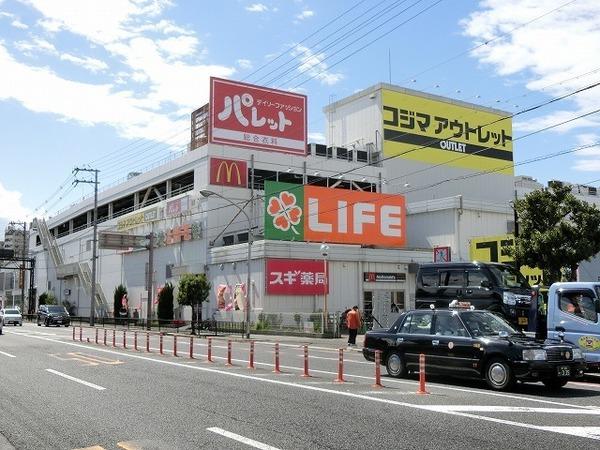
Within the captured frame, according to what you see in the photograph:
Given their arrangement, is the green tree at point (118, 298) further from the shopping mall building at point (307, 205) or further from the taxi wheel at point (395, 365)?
the taxi wheel at point (395, 365)

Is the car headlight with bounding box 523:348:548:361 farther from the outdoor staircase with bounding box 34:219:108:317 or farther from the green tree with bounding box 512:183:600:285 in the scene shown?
the outdoor staircase with bounding box 34:219:108:317

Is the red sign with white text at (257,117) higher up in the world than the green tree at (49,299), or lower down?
higher up

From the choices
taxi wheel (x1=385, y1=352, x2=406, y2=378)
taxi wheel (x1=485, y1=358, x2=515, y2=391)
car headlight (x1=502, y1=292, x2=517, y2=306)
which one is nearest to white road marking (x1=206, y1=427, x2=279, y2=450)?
taxi wheel (x1=485, y1=358, x2=515, y2=391)

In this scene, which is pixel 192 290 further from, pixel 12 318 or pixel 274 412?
pixel 274 412

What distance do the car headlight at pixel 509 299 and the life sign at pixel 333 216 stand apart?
1001 inches

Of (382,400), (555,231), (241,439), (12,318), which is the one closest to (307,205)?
(555,231)

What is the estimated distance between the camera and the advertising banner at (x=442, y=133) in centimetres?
5838

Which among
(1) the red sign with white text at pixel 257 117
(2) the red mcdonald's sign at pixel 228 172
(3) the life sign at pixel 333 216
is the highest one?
(1) the red sign with white text at pixel 257 117

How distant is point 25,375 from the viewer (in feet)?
48.6

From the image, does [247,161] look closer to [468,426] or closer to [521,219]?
[521,219]

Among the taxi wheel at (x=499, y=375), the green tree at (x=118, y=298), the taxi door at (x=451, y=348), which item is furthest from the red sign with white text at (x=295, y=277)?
the taxi wheel at (x=499, y=375)

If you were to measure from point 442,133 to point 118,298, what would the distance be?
117 ft

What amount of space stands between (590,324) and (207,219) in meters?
35.1

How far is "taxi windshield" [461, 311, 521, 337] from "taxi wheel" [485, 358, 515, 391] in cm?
76
